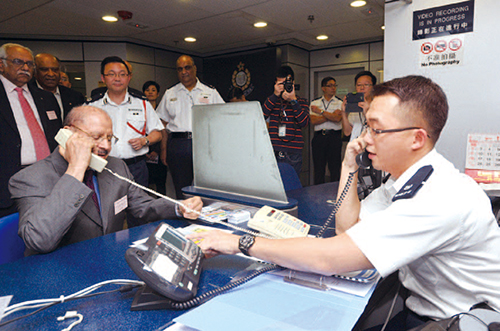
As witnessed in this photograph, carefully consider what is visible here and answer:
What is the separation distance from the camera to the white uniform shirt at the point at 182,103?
3.86 meters

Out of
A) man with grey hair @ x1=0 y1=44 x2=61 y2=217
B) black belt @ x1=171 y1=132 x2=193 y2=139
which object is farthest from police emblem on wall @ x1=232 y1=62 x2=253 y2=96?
man with grey hair @ x1=0 y1=44 x2=61 y2=217

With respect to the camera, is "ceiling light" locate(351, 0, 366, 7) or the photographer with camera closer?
the photographer with camera

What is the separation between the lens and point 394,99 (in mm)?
1116

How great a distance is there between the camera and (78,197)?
1.36 metres

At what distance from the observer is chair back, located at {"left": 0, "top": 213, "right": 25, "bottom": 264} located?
1356 millimetres

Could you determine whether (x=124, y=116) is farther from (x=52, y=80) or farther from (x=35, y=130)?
(x=52, y=80)

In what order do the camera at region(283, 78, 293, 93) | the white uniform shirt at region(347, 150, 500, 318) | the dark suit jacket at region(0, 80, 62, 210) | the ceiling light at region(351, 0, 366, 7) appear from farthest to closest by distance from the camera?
the ceiling light at region(351, 0, 366, 7) < the camera at region(283, 78, 293, 93) < the dark suit jacket at region(0, 80, 62, 210) < the white uniform shirt at region(347, 150, 500, 318)

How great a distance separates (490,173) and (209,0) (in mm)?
3378

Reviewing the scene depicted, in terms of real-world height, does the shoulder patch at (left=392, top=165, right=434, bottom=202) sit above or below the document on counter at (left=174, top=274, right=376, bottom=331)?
above

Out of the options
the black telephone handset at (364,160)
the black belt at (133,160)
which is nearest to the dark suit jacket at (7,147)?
the black belt at (133,160)

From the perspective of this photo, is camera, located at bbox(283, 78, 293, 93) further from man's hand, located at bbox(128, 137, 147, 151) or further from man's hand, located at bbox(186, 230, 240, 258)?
man's hand, located at bbox(186, 230, 240, 258)

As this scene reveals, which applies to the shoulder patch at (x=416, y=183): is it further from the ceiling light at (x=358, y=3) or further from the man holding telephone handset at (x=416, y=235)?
the ceiling light at (x=358, y=3)

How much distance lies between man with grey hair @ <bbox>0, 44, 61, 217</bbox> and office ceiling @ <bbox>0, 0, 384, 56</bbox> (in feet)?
5.44

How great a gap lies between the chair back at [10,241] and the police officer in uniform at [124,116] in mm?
1635
